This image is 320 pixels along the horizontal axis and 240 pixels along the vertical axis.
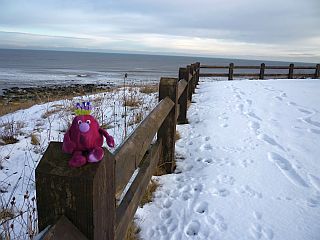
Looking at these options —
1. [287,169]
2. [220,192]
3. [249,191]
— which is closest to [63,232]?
[220,192]

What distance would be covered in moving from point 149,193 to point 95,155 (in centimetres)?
211

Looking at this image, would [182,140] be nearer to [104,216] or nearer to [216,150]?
[216,150]

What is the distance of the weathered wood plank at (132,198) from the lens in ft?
6.20

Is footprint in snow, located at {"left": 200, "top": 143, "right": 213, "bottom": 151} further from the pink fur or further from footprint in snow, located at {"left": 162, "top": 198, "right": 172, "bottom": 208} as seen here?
the pink fur

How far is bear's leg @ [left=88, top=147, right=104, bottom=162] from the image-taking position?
3.73 feet

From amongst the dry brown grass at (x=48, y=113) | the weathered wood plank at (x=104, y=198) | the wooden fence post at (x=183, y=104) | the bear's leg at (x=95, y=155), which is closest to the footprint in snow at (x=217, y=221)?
the weathered wood plank at (x=104, y=198)

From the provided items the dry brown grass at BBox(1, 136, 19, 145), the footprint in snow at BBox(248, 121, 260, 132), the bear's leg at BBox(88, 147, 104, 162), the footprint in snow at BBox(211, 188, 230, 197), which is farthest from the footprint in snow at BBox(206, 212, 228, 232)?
the dry brown grass at BBox(1, 136, 19, 145)

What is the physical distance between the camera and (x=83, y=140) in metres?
1.24

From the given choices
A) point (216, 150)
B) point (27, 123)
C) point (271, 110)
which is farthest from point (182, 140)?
point (27, 123)

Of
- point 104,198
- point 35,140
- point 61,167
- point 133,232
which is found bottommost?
point 133,232

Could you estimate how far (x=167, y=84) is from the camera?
12.0ft

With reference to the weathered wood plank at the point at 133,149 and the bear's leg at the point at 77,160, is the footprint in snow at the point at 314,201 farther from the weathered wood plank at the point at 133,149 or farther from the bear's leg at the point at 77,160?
the bear's leg at the point at 77,160

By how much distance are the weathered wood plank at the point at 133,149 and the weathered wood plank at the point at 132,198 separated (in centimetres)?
29

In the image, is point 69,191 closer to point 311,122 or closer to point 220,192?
point 220,192
